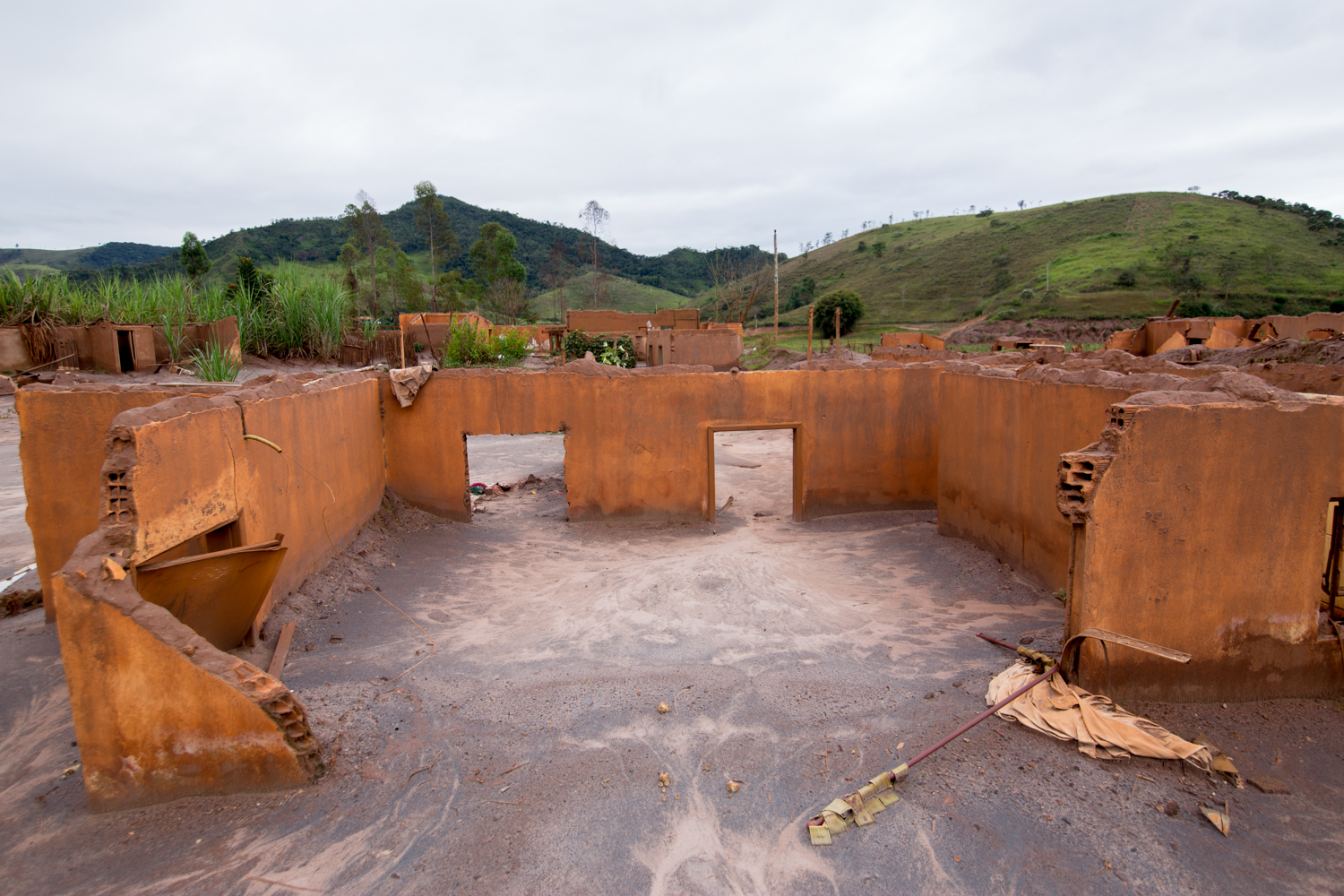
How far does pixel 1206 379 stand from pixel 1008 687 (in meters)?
2.75

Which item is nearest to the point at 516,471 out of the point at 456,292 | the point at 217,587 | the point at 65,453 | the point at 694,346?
the point at 694,346

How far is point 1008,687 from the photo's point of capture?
5.12 m

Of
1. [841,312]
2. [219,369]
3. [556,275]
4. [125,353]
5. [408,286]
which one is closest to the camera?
[219,369]

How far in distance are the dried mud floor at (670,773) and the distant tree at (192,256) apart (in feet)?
113

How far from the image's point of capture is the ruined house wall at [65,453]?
6.72 m

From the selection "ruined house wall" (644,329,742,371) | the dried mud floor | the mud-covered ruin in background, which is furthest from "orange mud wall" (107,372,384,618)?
"ruined house wall" (644,329,742,371)

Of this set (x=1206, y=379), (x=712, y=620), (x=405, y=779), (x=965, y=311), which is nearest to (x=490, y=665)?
(x=405, y=779)

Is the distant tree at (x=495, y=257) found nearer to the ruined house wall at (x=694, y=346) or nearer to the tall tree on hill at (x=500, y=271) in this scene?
the tall tree on hill at (x=500, y=271)

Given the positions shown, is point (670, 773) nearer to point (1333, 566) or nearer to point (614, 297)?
point (1333, 566)

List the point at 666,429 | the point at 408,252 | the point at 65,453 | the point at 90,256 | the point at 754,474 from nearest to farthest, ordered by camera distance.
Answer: the point at 65,453 → the point at 666,429 → the point at 754,474 → the point at 408,252 → the point at 90,256

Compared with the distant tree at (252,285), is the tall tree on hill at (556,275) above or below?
above

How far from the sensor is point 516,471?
54.3 ft

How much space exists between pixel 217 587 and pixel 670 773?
3.64m

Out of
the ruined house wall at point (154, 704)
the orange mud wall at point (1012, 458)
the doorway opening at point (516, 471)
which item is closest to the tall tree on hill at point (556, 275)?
the doorway opening at point (516, 471)
